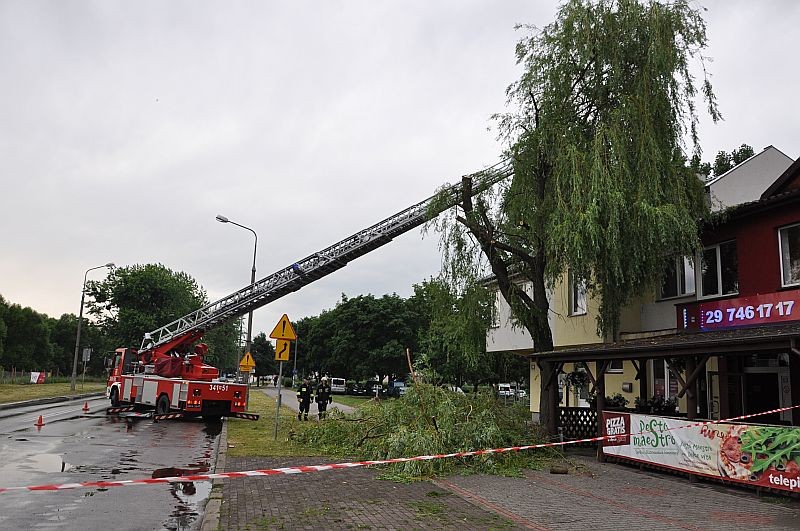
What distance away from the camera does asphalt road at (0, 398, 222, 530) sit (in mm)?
8031

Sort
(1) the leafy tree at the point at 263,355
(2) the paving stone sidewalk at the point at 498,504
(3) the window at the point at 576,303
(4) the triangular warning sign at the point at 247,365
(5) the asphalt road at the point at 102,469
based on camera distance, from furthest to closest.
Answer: (1) the leafy tree at the point at 263,355 < (4) the triangular warning sign at the point at 247,365 < (3) the window at the point at 576,303 < (2) the paving stone sidewalk at the point at 498,504 < (5) the asphalt road at the point at 102,469

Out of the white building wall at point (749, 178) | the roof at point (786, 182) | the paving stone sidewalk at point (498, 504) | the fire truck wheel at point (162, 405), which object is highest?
the white building wall at point (749, 178)

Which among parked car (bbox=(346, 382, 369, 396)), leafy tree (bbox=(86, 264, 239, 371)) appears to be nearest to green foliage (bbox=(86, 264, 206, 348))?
leafy tree (bbox=(86, 264, 239, 371))

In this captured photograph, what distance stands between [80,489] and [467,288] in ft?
35.7

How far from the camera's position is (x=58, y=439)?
1661 centimetres

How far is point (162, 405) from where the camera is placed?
80.6ft

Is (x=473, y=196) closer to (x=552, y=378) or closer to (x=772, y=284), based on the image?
(x=552, y=378)

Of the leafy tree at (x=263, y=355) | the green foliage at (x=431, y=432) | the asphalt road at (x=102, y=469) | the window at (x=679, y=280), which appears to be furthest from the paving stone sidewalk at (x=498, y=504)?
A: the leafy tree at (x=263, y=355)

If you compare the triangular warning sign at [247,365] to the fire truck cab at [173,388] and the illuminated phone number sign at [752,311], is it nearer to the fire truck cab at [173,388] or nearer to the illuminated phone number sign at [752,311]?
the fire truck cab at [173,388]

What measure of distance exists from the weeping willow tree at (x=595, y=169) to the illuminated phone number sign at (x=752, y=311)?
4.72ft

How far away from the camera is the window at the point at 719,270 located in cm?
1667

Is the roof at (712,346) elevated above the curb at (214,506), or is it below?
above

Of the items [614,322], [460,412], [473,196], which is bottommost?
[460,412]

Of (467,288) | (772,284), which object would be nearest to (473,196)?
(467,288)
